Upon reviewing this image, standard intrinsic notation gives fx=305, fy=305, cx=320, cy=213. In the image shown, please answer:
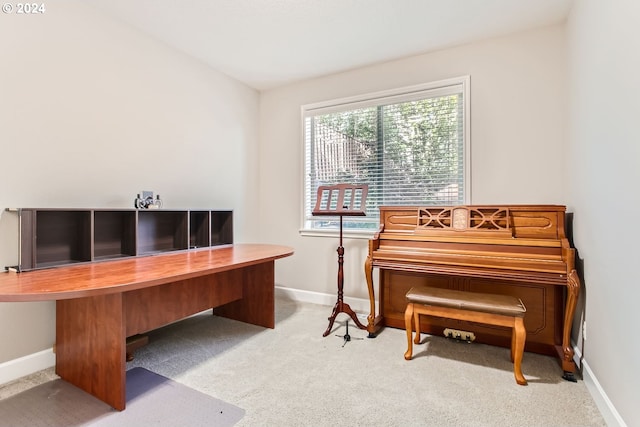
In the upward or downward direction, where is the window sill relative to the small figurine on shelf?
downward

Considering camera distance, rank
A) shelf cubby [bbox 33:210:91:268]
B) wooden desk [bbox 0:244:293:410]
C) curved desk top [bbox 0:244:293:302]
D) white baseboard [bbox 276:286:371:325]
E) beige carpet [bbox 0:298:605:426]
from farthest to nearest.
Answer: white baseboard [bbox 276:286:371:325] → shelf cubby [bbox 33:210:91:268] → beige carpet [bbox 0:298:605:426] → wooden desk [bbox 0:244:293:410] → curved desk top [bbox 0:244:293:302]

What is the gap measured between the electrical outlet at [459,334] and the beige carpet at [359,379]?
5 centimetres

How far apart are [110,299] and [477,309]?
2178 mm

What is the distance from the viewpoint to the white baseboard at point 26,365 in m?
1.87

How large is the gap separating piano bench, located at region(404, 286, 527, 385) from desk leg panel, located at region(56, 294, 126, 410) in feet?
5.82

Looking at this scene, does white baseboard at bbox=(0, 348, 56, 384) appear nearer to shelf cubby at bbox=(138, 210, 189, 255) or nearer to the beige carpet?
the beige carpet

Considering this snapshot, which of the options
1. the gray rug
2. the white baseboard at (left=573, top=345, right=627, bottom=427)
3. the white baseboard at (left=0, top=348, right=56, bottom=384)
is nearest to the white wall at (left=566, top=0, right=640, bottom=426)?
the white baseboard at (left=573, top=345, right=627, bottom=427)

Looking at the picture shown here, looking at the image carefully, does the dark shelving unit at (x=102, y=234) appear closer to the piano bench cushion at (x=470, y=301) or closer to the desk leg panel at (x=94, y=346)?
the desk leg panel at (x=94, y=346)

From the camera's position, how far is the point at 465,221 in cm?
237

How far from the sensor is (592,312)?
1839 mm

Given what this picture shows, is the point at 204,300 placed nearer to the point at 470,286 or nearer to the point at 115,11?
the point at 470,286

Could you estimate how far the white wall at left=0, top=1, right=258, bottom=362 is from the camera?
1.92m

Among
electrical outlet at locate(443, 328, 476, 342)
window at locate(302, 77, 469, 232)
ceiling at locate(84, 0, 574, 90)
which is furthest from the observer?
window at locate(302, 77, 469, 232)

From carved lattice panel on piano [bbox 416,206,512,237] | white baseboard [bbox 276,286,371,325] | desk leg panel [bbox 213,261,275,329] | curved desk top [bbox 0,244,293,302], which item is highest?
carved lattice panel on piano [bbox 416,206,512,237]
